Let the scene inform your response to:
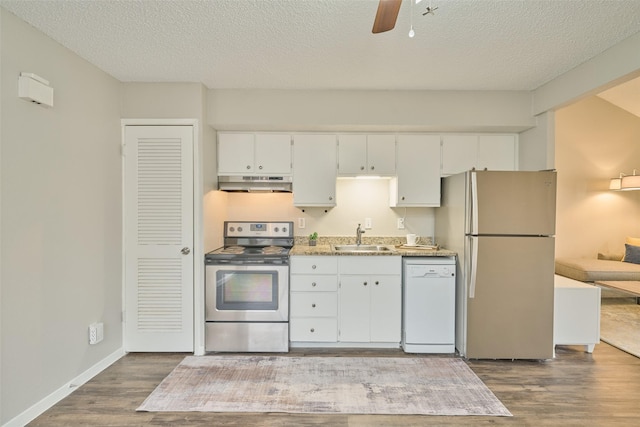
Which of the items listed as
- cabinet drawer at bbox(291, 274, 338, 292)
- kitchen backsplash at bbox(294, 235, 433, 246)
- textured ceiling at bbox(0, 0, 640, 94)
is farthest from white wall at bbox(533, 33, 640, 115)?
cabinet drawer at bbox(291, 274, 338, 292)

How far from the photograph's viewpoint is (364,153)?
11.4 feet

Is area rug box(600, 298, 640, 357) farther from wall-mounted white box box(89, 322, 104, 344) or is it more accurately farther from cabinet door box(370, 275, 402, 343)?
wall-mounted white box box(89, 322, 104, 344)

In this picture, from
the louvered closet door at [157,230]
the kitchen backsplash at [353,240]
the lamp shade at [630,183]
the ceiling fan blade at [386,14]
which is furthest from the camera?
the lamp shade at [630,183]

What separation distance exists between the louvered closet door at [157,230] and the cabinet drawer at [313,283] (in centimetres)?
97

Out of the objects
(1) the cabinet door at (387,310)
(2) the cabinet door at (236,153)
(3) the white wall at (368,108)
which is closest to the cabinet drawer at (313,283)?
(1) the cabinet door at (387,310)

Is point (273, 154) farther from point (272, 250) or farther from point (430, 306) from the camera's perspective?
point (430, 306)

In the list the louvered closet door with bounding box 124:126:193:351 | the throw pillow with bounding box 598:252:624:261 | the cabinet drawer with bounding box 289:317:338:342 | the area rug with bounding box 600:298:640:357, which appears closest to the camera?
the louvered closet door with bounding box 124:126:193:351

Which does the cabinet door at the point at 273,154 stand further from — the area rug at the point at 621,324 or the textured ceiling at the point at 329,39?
the area rug at the point at 621,324

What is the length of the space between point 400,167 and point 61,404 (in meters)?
3.36

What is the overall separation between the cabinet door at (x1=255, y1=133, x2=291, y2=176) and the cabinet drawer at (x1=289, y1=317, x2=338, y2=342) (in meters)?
1.47

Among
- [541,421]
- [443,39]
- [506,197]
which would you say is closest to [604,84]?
[506,197]

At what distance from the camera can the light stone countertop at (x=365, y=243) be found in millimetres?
3188

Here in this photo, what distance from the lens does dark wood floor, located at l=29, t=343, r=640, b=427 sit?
2.14 m

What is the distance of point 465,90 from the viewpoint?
3.28 meters
